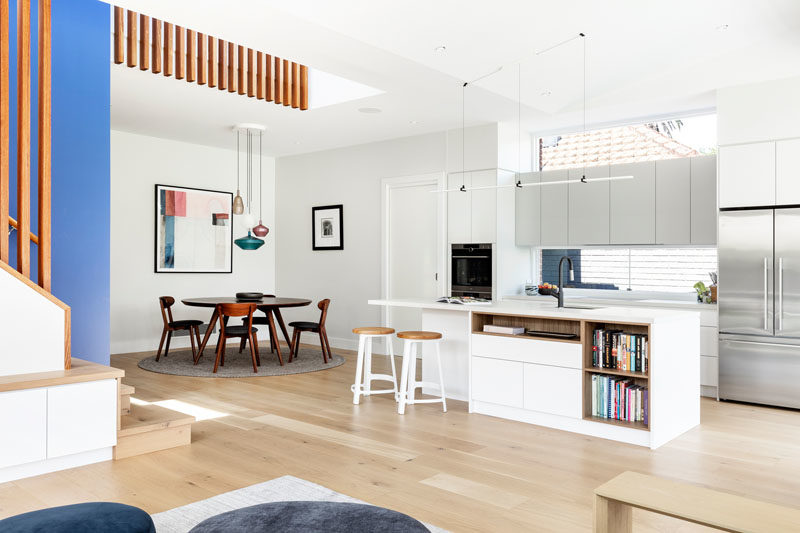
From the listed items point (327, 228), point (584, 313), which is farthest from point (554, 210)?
point (327, 228)

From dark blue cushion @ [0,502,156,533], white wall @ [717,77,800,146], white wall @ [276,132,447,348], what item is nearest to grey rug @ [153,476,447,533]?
dark blue cushion @ [0,502,156,533]

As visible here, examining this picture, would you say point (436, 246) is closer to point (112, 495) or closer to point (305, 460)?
point (305, 460)

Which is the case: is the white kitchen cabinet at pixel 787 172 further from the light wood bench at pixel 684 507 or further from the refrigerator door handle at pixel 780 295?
the light wood bench at pixel 684 507

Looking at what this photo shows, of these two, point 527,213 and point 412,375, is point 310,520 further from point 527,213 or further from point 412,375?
point 527,213

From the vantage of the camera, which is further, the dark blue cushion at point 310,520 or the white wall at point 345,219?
the white wall at point 345,219

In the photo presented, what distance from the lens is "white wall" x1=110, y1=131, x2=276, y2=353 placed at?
773cm

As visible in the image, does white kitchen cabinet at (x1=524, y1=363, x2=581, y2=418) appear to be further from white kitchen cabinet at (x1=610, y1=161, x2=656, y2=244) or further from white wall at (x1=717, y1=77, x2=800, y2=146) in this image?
white wall at (x1=717, y1=77, x2=800, y2=146)

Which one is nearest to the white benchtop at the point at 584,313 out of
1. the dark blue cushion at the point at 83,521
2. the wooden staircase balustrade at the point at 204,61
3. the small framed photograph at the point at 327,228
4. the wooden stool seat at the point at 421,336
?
the wooden stool seat at the point at 421,336

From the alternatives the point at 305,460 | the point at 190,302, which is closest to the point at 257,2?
the point at 305,460

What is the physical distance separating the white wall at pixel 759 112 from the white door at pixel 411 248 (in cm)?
321

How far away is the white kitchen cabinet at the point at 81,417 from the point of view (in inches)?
133

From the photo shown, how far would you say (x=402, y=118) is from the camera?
6875 mm

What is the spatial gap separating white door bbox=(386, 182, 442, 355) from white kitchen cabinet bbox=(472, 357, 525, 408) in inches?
106

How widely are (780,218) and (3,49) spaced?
224 inches
